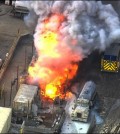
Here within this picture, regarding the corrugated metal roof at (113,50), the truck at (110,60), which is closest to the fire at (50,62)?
the truck at (110,60)

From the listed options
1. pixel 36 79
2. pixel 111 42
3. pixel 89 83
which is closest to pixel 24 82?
pixel 36 79

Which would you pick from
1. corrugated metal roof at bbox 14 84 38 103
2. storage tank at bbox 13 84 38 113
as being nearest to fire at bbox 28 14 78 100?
corrugated metal roof at bbox 14 84 38 103

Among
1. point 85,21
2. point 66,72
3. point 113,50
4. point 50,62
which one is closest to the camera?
point 85,21

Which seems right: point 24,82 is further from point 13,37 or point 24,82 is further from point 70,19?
point 13,37

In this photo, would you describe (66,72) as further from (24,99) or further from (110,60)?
(24,99)

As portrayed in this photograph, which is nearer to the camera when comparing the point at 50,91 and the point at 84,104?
the point at 84,104

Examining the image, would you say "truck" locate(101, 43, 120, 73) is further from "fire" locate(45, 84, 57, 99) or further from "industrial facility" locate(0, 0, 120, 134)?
"fire" locate(45, 84, 57, 99)

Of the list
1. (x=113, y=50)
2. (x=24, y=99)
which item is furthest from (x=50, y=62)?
(x=24, y=99)
